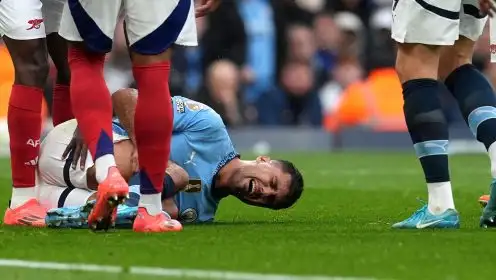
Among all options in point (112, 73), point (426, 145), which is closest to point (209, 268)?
point (426, 145)

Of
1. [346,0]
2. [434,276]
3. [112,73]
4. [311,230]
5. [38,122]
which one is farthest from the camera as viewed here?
[346,0]

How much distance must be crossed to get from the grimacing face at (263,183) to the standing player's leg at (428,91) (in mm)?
945

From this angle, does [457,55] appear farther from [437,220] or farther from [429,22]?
[437,220]

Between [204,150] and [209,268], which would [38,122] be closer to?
[204,150]

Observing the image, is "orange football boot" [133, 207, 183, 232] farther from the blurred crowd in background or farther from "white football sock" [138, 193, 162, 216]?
the blurred crowd in background

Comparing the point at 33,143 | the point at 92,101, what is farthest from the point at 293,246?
the point at 33,143

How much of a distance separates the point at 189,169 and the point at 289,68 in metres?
→ 11.6

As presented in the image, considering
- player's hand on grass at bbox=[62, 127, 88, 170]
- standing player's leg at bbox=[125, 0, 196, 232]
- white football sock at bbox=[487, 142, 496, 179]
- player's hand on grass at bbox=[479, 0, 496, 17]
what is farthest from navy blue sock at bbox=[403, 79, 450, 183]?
player's hand on grass at bbox=[62, 127, 88, 170]

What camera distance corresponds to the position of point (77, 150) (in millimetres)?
7645

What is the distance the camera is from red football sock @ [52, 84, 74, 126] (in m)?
8.00

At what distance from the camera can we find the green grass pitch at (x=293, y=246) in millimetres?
5383

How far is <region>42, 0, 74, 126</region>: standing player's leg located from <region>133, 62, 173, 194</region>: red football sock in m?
1.29

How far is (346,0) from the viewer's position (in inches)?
818

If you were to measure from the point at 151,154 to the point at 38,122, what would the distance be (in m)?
1.12
